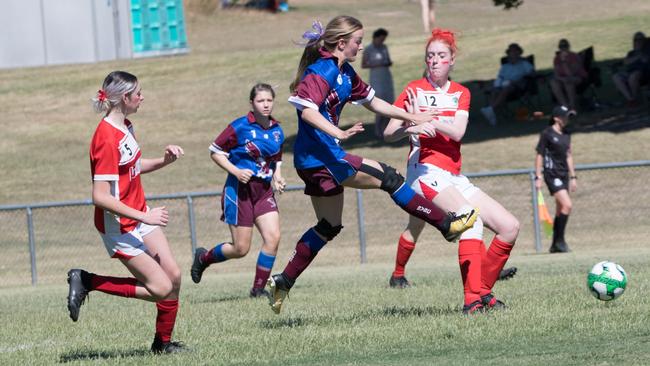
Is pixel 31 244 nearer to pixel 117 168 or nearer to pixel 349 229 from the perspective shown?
pixel 349 229

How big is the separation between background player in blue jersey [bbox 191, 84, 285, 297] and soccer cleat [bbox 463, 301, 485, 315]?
3.40m

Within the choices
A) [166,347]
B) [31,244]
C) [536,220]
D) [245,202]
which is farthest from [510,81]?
[166,347]

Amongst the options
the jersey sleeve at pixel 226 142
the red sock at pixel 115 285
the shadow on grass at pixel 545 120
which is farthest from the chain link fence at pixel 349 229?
the red sock at pixel 115 285

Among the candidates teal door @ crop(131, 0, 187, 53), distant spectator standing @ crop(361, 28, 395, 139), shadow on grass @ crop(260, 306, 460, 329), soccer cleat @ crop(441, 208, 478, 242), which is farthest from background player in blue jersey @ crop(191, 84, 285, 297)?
teal door @ crop(131, 0, 187, 53)

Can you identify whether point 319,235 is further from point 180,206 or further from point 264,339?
point 180,206

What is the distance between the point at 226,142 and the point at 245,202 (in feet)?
2.02

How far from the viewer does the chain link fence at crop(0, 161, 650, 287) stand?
19.3m

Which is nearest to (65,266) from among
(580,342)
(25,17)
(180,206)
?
(180,206)

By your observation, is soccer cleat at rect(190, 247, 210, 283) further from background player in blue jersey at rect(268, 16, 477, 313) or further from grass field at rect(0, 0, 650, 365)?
background player in blue jersey at rect(268, 16, 477, 313)

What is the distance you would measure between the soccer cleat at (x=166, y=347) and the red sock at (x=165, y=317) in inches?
1.1

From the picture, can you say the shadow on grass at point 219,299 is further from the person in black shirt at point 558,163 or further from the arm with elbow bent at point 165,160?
the person in black shirt at point 558,163

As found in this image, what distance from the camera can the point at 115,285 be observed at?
8305mm

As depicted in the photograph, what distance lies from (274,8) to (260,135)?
51.8m

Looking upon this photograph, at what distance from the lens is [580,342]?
306 inches
